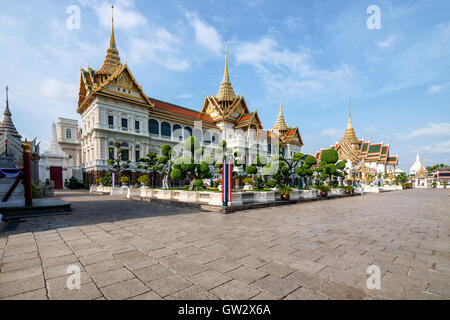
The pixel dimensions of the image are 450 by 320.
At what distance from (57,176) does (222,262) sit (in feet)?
126

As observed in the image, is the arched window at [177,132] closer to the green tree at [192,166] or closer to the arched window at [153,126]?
the arched window at [153,126]

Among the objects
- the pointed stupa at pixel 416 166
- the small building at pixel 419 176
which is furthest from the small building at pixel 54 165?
the pointed stupa at pixel 416 166

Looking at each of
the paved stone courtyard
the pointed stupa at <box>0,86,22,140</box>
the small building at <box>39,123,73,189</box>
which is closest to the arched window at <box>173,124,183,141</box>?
the small building at <box>39,123,73,189</box>

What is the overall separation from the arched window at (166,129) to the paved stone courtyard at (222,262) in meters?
29.9

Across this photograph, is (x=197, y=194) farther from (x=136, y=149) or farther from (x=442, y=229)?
(x=136, y=149)

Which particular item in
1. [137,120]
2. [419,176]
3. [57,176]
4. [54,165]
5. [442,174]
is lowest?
[419,176]

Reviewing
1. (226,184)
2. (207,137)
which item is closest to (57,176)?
(207,137)

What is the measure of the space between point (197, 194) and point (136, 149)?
73.1 ft

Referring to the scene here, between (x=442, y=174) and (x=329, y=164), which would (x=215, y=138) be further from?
(x=442, y=174)

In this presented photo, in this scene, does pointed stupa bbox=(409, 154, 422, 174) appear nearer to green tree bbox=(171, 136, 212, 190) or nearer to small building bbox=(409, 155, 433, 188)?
small building bbox=(409, 155, 433, 188)

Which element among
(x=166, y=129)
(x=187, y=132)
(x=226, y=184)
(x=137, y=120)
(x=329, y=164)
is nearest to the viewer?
(x=226, y=184)

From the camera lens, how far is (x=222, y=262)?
12.1 ft

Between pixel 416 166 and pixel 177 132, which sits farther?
pixel 416 166

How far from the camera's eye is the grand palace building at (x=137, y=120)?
90.9 ft
